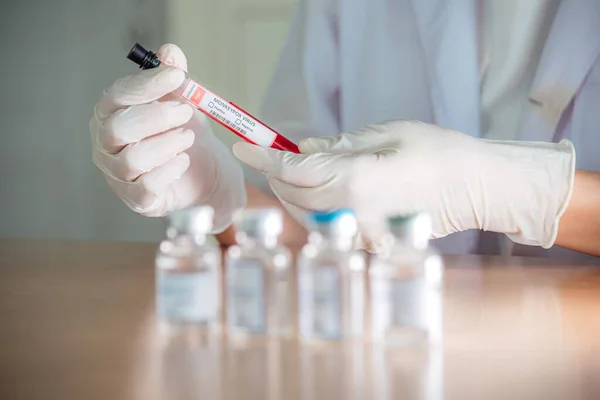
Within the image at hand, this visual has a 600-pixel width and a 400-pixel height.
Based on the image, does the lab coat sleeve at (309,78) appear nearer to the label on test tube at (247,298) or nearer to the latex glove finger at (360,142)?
the latex glove finger at (360,142)

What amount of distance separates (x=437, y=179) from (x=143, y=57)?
48cm

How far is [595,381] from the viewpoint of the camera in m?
0.64

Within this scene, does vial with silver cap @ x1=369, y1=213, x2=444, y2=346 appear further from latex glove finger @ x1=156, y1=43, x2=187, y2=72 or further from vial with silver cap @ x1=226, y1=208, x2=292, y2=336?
latex glove finger @ x1=156, y1=43, x2=187, y2=72

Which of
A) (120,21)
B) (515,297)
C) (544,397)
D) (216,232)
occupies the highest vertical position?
(120,21)

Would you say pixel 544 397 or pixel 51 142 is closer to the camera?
pixel 544 397

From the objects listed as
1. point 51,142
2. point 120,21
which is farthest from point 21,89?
point 120,21

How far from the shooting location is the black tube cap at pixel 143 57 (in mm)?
1106

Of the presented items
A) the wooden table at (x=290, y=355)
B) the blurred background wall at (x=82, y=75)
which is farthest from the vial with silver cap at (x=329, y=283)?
the blurred background wall at (x=82, y=75)

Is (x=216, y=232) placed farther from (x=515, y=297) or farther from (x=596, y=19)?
(x=596, y=19)

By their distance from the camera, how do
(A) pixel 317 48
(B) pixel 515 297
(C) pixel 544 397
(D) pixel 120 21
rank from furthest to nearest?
(D) pixel 120 21 → (A) pixel 317 48 → (B) pixel 515 297 → (C) pixel 544 397

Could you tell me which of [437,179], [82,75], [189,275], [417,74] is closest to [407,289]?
[189,275]

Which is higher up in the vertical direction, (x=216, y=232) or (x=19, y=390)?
(x=216, y=232)

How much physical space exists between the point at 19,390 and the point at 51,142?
6.18ft

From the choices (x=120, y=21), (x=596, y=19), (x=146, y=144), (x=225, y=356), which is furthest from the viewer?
(x=120, y=21)
